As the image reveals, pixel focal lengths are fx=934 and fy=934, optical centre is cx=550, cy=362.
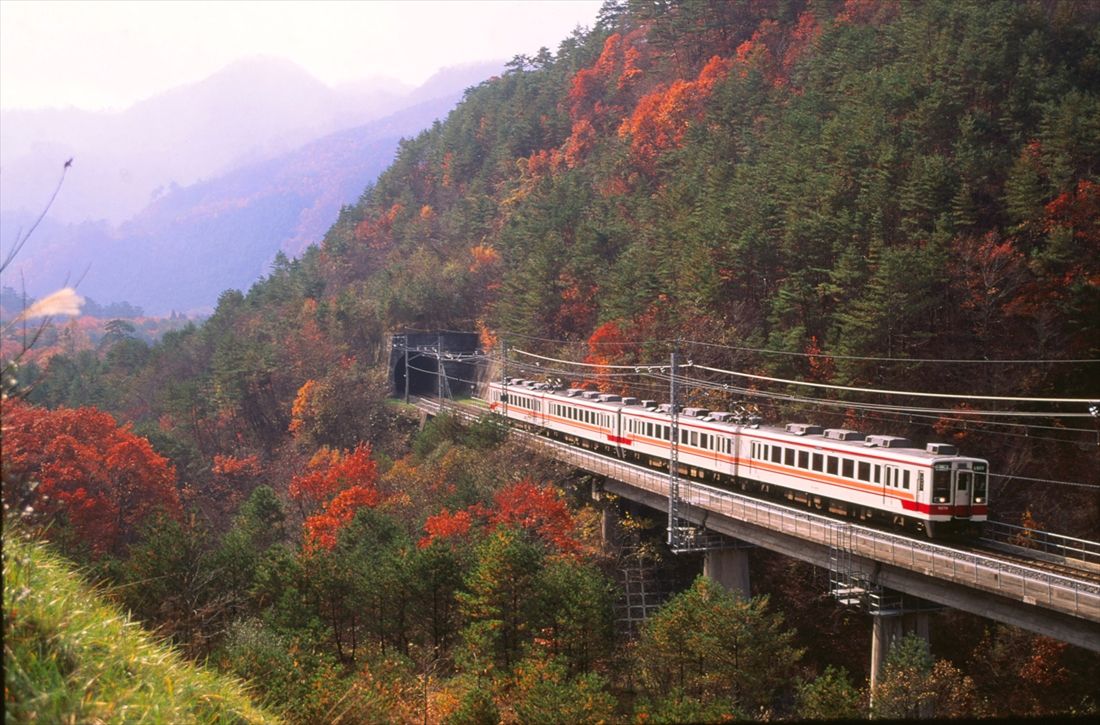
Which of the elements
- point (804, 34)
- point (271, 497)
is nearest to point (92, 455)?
point (271, 497)

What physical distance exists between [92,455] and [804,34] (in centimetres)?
4670

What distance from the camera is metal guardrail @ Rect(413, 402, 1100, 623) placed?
16.3m

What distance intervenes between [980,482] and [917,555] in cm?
308

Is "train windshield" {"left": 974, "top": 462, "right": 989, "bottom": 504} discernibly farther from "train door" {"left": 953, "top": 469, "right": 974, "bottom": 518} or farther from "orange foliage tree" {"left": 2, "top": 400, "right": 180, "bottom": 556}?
"orange foliage tree" {"left": 2, "top": 400, "right": 180, "bottom": 556}

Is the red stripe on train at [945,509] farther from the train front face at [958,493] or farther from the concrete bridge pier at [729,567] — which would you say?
the concrete bridge pier at [729,567]

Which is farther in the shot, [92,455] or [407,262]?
[407,262]

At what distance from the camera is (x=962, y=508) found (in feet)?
69.4

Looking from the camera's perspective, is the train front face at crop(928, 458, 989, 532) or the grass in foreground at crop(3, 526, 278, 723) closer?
the grass in foreground at crop(3, 526, 278, 723)

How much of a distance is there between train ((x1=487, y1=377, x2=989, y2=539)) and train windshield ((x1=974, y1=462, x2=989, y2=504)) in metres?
0.02

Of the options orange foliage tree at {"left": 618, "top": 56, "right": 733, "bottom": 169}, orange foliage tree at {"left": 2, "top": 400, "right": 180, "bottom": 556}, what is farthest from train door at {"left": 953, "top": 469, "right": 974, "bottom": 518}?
orange foliage tree at {"left": 618, "top": 56, "right": 733, "bottom": 169}

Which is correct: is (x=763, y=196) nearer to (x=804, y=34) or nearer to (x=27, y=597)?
(x=804, y=34)

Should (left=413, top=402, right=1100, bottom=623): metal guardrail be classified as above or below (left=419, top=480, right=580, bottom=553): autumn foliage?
above

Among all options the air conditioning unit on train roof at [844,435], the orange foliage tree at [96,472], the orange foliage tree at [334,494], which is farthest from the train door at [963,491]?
the orange foliage tree at [96,472]

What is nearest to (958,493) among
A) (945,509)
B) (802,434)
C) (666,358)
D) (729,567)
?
(945,509)
